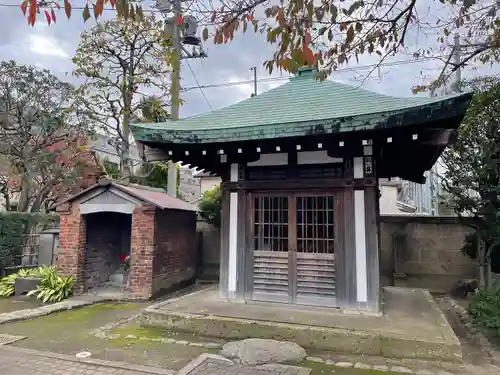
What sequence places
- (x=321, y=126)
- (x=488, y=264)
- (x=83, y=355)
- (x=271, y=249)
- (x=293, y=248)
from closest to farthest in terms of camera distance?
(x=83, y=355)
(x=321, y=126)
(x=293, y=248)
(x=271, y=249)
(x=488, y=264)

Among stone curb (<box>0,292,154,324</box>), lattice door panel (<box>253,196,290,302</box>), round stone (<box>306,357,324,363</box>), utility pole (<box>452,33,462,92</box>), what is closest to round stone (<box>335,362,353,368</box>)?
round stone (<box>306,357,324,363</box>)

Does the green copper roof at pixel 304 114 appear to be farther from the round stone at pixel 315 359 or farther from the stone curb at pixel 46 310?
the stone curb at pixel 46 310

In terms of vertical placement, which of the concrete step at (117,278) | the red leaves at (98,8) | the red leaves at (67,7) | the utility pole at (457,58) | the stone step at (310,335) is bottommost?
the stone step at (310,335)

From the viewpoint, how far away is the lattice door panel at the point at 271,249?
5.90 metres

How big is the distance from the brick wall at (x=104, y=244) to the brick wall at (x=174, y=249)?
64.7 inches

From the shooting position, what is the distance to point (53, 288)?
25.9 ft

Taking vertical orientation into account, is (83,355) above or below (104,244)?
below

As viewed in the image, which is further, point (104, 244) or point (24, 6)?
point (104, 244)

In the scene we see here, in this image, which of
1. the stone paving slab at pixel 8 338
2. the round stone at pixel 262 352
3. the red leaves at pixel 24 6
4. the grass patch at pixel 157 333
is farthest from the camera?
the grass patch at pixel 157 333

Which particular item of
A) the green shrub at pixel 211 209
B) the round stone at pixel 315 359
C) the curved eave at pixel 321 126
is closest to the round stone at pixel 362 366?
the round stone at pixel 315 359

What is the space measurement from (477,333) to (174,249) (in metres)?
6.33

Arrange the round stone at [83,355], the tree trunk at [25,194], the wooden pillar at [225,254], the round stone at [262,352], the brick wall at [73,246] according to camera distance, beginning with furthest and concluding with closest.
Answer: the tree trunk at [25,194] → the brick wall at [73,246] → the wooden pillar at [225,254] → the round stone at [83,355] → the round stone at [262,352]

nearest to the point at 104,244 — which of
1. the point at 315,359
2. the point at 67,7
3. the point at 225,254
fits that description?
the point at 225,254

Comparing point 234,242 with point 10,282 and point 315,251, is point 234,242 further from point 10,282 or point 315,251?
point 10,282
